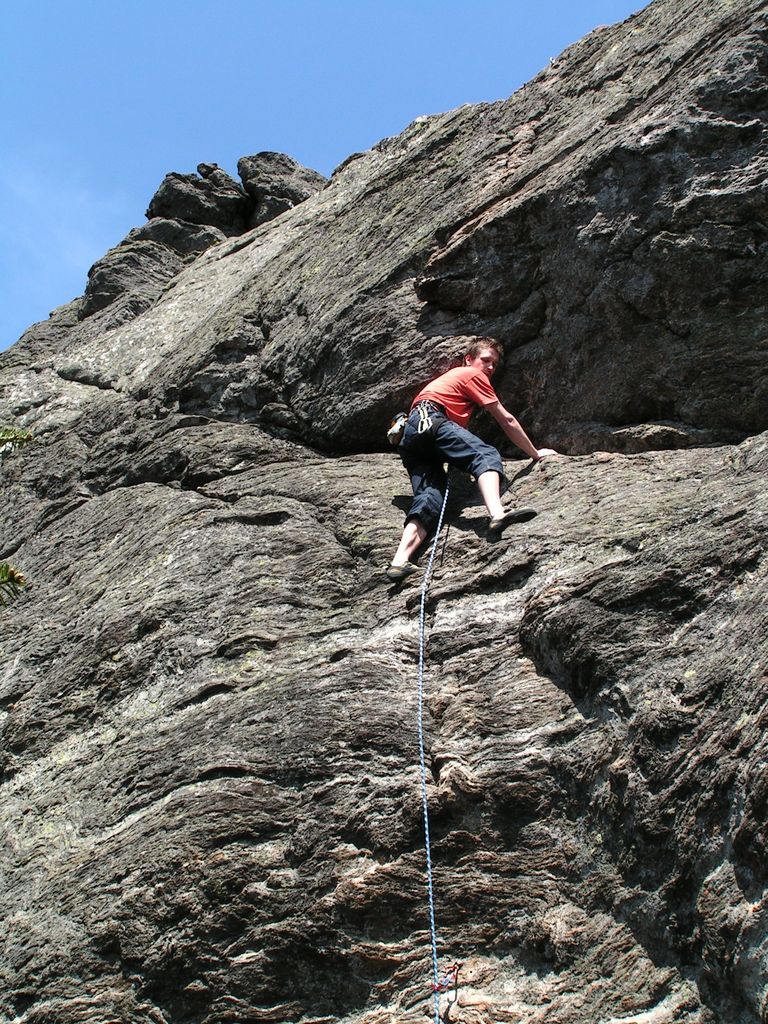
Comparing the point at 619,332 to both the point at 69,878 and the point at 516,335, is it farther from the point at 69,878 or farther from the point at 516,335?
the point at 69,878

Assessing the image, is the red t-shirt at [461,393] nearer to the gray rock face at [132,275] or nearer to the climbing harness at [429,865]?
the climbing harness at [429,865]

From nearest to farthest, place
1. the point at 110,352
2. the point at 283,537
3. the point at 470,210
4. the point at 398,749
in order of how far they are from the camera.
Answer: the point at 398,749
the point at 283,537
the point at 470,210
the point at 110,352

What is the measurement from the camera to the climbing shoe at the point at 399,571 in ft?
32.4

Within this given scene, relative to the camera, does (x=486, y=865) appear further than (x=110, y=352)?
No

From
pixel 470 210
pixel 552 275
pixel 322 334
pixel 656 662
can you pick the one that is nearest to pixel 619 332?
pixel 552 275

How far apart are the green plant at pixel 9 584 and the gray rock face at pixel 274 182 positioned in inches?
481

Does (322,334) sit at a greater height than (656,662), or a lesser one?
greater

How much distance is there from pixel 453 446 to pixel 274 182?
14.6 m

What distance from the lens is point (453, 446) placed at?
11.0 metres

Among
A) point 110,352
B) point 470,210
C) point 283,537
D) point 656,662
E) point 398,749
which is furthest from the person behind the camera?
point 110,352

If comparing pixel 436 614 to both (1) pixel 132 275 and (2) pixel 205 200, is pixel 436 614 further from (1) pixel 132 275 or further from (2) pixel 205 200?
(2) pixel 205 200

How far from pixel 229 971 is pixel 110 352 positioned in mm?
11350

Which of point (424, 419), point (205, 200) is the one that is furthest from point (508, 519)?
point (205, 200)

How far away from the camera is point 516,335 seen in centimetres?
1234
